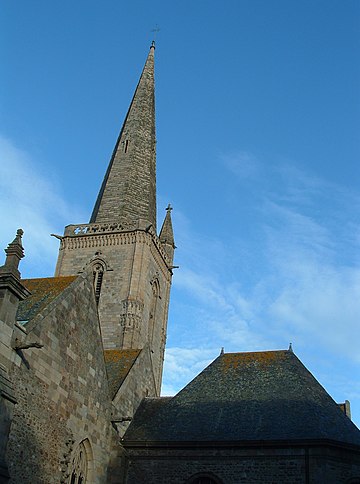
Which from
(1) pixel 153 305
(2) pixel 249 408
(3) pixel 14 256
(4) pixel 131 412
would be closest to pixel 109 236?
(1) pixel 153 305

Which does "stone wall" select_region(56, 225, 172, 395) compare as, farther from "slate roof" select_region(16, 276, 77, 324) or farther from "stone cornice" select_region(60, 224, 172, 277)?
"slate roof" select_region(16, 276, 77, 324)

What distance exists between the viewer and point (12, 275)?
12773mm

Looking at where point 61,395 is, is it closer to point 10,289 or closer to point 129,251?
point 10,289

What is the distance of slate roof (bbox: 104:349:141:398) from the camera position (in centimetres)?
1941

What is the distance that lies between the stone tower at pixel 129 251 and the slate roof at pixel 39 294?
1208cm

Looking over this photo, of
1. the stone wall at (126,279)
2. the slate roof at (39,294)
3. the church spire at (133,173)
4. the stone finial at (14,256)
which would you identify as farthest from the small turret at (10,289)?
the church spire at (133,173)

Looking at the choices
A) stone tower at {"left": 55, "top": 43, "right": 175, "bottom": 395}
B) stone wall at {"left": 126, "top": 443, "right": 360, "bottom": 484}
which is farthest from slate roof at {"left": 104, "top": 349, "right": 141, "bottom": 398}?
stone tower at {"left": 55, "top": 43, "right": 175, "bottom": 395}

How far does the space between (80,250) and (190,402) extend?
16.9 meters

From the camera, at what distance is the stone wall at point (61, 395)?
1307 cm

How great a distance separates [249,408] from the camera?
17.5 m

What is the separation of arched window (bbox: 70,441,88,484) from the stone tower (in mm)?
13589

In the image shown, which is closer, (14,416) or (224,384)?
(14,416)

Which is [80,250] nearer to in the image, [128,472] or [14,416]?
[128,472]

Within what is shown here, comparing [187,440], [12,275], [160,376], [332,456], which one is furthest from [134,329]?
[12,275]
